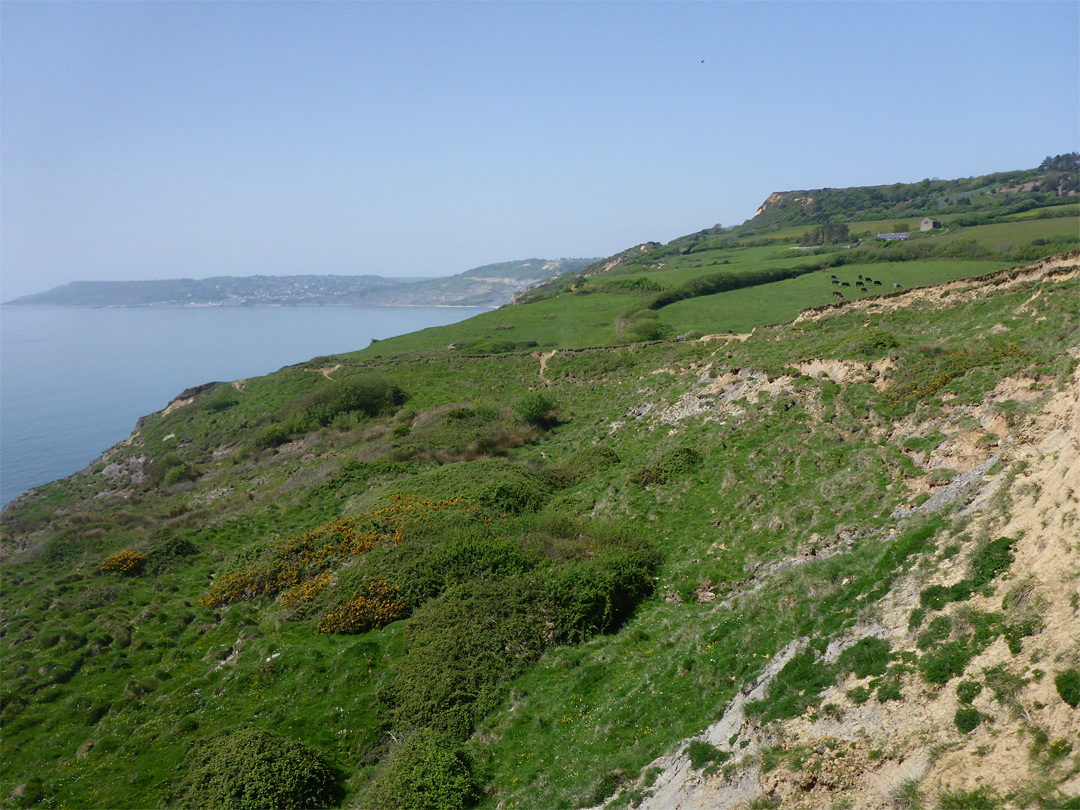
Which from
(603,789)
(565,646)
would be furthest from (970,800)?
(565,646)

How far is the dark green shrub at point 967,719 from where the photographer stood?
24.0 ft

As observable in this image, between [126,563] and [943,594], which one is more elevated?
[943,594]

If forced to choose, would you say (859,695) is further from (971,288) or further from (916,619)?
(971,288)

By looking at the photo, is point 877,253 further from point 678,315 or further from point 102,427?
point 102,427

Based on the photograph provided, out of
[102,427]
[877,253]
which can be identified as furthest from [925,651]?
[102,427]

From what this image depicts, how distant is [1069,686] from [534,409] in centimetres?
3511

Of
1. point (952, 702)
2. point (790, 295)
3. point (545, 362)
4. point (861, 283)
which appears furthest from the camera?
point (790, 295)

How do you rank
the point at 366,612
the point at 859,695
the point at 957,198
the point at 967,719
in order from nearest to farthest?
1. the point at 967,719
2. the point at 859,695
3. the point at 366,612
4. the point at 957,198

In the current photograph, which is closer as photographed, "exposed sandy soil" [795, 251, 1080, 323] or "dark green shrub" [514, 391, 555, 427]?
"exposed sandy soil" [795, 251, 1080, 323]

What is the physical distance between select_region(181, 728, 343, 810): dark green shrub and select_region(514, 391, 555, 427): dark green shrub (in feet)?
95.0

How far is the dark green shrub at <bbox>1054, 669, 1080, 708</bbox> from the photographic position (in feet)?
21.6

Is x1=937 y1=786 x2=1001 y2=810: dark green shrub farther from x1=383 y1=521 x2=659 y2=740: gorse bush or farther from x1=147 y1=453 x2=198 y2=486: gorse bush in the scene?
x1=147 y1=453 x2=198 y2=486: gorse bush

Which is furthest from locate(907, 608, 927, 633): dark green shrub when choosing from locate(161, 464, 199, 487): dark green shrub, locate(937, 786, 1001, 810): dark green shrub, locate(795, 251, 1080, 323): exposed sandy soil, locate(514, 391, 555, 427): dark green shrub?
locate(161, 464, 199, 487): dark green shrub

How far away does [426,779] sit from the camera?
11.8 metres
